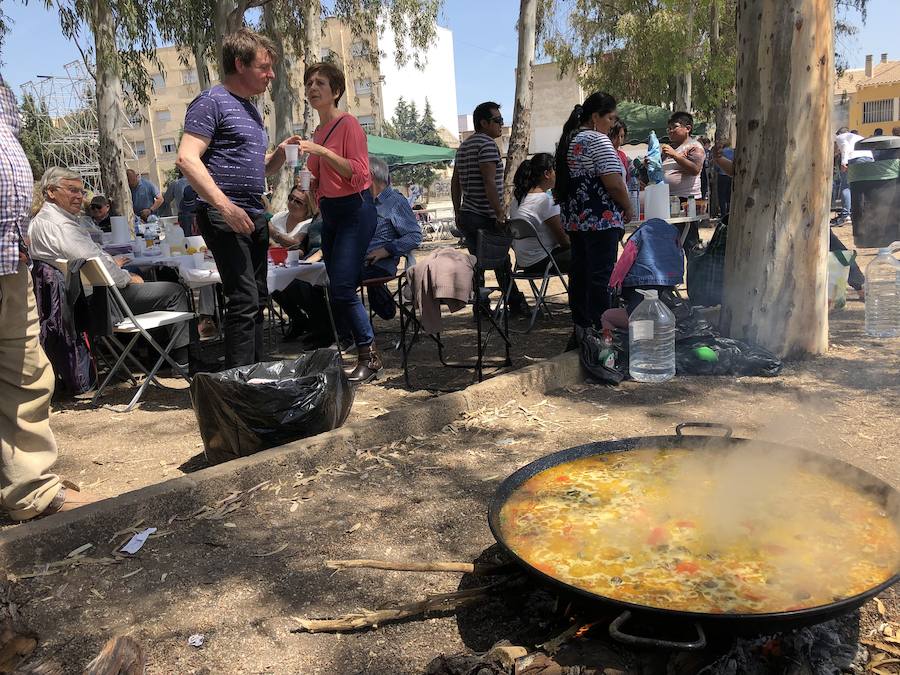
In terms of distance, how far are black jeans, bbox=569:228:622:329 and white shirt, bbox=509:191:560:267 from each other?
104 cm

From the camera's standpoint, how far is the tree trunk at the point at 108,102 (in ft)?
45.4

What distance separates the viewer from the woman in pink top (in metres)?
4.74

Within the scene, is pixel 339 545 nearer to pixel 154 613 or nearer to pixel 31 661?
pixel 154 613

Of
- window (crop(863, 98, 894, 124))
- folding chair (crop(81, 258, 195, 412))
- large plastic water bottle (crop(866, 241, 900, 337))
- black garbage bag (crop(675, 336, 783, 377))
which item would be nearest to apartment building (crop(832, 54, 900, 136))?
window (crop(863, 98, 894, 124))

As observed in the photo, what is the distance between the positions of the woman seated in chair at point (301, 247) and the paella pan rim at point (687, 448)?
4.26m

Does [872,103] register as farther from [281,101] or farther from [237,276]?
[237,276]

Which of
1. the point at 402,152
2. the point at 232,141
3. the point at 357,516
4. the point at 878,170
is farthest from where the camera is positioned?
the point at 402,152

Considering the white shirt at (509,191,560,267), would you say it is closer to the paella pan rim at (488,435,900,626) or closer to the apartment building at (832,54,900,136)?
the paella pan rim at (488,435,900,626)

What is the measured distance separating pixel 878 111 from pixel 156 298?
60.9 metres

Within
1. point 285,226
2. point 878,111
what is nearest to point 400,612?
point 285,226

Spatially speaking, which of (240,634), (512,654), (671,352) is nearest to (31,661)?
(240,634)

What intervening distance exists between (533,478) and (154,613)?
1.44 m

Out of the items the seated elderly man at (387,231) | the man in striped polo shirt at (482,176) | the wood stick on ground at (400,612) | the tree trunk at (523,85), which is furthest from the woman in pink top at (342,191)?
the tree trunk at (523,85)

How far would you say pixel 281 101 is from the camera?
17234 millimetres
